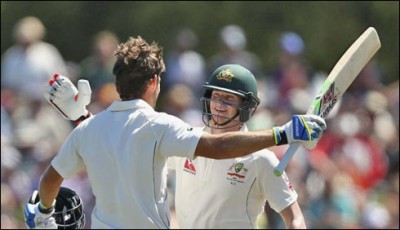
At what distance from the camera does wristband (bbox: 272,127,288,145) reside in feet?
17.8

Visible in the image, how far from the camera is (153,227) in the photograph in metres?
5.57

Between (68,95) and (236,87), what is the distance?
89cm

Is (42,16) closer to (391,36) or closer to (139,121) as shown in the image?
(391,36)

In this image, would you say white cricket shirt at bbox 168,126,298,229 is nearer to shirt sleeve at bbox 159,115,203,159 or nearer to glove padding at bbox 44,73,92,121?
glove padding at bbox 44,73,92,121

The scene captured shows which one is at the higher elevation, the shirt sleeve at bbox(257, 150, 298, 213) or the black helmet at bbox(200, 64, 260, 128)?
the black helmet at bbox(200, 64, 260, 128)

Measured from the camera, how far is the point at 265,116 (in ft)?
35.2

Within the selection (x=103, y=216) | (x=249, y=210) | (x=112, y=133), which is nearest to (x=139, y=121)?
(x=112, y=133)

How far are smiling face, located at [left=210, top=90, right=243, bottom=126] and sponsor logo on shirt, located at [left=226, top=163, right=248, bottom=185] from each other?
0.77ft

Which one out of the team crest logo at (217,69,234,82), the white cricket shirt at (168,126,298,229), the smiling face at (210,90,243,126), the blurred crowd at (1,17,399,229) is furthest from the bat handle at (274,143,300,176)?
the blurred crowd at (1,17,399,229)

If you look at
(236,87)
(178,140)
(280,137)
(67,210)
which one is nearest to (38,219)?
(67,210)

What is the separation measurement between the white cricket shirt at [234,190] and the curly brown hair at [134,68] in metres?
0.81

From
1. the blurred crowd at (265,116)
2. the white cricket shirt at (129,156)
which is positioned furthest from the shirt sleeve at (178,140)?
the blurred crowd at (265,116)

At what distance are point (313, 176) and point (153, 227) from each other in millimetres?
4778

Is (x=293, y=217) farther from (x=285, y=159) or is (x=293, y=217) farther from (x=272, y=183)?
(x=285, y=159)
